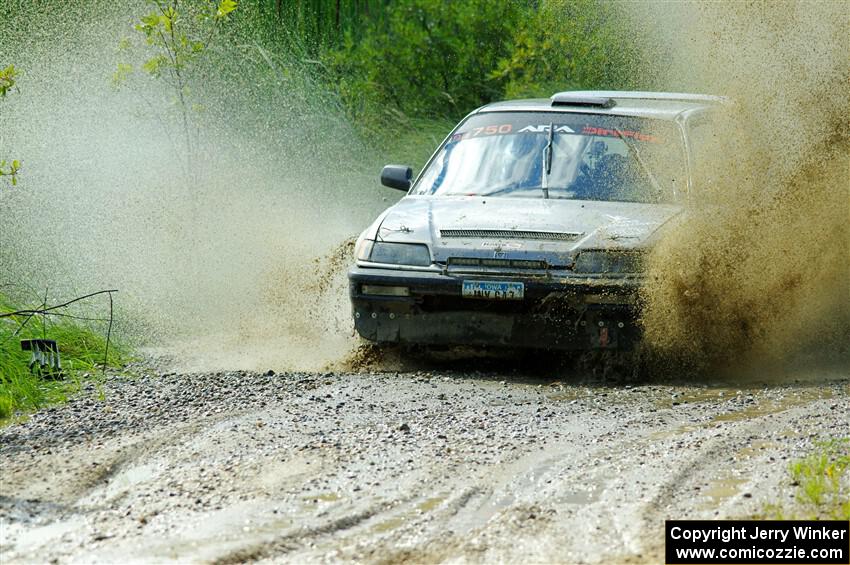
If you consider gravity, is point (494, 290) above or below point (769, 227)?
below

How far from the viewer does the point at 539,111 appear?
30.7ft

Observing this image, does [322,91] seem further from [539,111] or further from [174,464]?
[174,464]

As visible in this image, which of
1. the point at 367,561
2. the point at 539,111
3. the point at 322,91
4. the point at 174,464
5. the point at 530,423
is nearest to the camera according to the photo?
the point at 367,561

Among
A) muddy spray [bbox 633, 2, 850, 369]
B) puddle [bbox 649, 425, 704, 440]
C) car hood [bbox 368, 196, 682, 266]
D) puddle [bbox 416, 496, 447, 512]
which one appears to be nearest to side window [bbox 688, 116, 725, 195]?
muddy spray [bbox 633, 2, 850, 369]

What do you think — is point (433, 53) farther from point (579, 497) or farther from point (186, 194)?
point (579, 497)

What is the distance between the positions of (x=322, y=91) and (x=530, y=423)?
32.0 feet

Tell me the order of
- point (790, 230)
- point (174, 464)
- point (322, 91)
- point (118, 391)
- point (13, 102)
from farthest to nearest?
point (322, 91), point (13, 102), point (790, 230), point (118, 391), point (174, 464)

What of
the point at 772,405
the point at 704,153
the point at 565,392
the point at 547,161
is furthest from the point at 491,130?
the point at 772,405

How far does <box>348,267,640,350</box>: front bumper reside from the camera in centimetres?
757

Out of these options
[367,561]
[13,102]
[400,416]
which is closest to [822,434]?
[400,416]

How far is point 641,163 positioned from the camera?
28.5ft

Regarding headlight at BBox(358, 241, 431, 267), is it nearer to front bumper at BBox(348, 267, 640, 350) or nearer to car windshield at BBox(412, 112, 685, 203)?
front bumper at BBox(348, 267, 640, 350)

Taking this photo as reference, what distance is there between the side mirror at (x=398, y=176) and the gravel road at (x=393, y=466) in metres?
2.08

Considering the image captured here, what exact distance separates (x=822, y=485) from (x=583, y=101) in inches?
187
